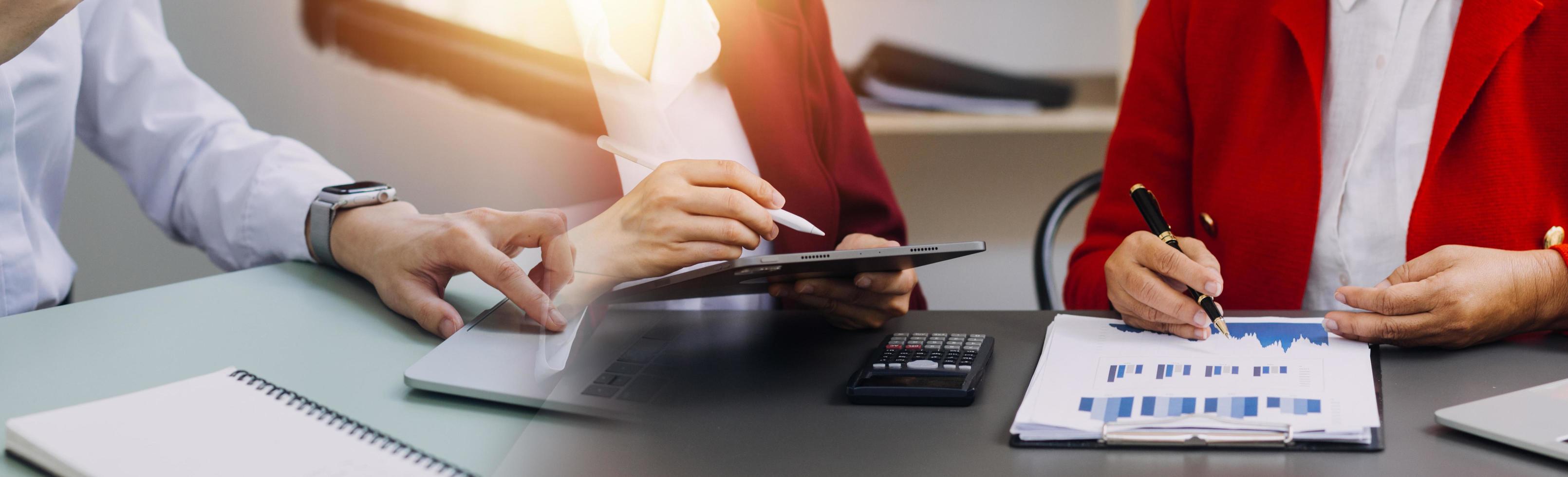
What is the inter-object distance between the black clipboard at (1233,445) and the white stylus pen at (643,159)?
0.53ft

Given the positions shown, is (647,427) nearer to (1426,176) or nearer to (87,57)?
(87,57)

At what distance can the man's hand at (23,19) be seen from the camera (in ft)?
1.06

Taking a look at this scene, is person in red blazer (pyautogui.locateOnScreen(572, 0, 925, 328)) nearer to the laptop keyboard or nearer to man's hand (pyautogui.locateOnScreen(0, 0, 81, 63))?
the laptop keyboard

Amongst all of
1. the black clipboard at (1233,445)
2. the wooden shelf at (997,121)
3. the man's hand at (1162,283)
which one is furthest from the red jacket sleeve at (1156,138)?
the wooden shelf at (997,121)

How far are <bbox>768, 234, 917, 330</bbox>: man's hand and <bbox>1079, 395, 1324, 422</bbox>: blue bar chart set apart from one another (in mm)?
201

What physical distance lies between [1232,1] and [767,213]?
1.77 ft

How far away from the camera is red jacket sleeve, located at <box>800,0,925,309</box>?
2.66 feet

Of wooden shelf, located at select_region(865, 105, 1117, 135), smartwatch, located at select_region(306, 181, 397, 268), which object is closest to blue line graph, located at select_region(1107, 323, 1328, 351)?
smartwatch, located at select_region(306, 181, 397, 268)

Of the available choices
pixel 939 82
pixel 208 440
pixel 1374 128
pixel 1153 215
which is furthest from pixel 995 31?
pixel 208 440

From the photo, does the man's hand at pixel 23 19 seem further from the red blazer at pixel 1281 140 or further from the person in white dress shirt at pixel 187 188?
the red blazer at pixel 1281 140

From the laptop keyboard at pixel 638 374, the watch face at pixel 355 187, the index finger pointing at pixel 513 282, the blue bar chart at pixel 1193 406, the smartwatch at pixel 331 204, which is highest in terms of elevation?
the watch face at pixel 355 187

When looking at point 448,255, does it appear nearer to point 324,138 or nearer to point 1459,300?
point 324,138

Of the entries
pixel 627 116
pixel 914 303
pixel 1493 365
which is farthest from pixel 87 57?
pixel 1493 365

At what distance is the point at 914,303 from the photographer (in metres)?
0.80
